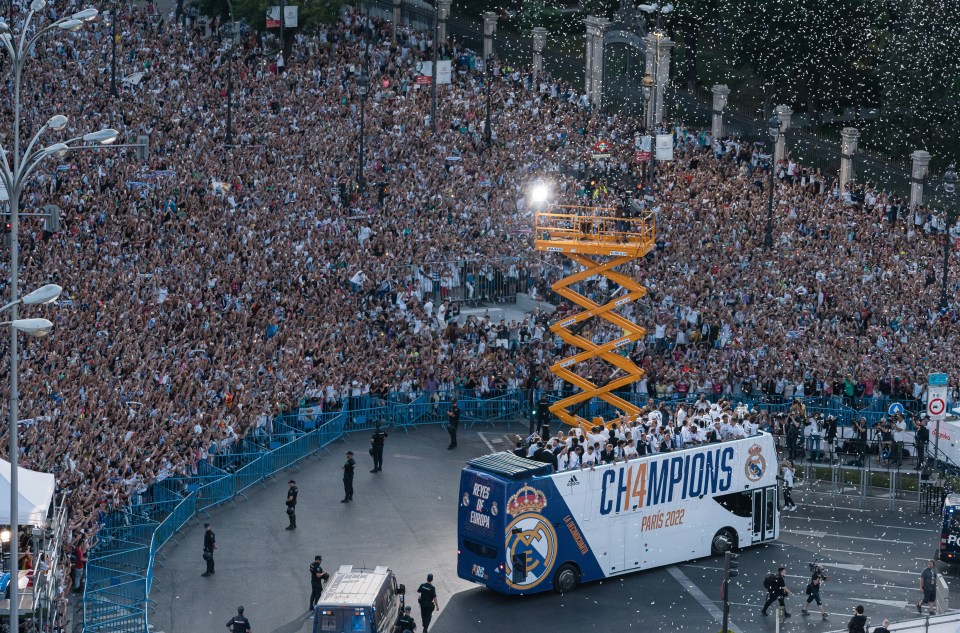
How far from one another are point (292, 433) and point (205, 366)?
9.87ft

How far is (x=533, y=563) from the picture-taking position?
3584 centimetres

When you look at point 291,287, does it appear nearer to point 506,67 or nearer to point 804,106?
point 506,67

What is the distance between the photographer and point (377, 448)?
145ft

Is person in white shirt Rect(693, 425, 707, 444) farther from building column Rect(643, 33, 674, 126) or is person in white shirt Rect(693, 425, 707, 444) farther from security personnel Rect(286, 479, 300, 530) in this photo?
building column Rect(643, 33, 674, 126)

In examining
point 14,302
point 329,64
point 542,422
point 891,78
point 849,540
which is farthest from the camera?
point 891,78

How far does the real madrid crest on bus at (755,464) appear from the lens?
39094 millimetres

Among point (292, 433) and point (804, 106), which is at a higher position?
point (804, 106)

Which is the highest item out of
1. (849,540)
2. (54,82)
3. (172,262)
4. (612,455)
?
(54,82)

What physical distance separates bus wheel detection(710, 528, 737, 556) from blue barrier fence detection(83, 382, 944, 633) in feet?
28.3

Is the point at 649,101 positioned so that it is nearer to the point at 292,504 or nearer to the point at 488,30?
the point at 488,30

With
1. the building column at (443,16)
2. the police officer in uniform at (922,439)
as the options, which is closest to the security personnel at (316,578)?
the police officer in uniform at (922,439)

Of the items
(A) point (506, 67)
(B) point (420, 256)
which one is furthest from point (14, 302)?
(A) point (506, 67)

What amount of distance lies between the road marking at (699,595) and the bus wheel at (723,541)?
1170 mm

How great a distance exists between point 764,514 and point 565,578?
6.21 metres
